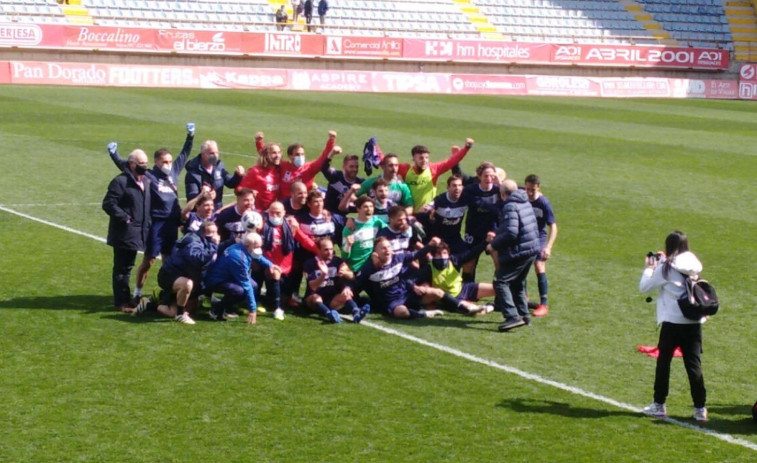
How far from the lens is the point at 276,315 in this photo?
12375mm

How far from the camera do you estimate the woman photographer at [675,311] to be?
930 cm

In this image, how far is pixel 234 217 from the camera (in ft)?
41.9

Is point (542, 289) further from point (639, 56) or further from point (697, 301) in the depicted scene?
point (639, 56)

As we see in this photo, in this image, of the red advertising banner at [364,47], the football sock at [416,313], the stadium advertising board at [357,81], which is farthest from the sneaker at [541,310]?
the red advertising banner at [364,47]

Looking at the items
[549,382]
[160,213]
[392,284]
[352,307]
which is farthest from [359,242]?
[549,382]

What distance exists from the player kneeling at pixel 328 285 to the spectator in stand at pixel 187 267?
1.11m

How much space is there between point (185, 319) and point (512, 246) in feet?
11.4

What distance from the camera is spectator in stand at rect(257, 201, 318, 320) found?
1250 cm

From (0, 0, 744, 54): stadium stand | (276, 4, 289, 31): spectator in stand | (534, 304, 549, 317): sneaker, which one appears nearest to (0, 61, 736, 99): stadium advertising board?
(0, 0, 744, 54): stadium stand

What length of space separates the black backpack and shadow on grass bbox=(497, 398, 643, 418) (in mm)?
1073

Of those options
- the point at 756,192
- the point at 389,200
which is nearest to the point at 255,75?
the point at 756,192

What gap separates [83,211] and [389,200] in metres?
6.73

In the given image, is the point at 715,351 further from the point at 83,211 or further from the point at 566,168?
the point at 566,168

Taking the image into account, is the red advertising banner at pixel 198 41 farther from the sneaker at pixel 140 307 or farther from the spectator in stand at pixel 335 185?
the sneaker at pixel 140 307
